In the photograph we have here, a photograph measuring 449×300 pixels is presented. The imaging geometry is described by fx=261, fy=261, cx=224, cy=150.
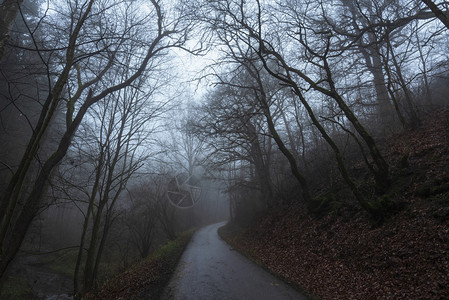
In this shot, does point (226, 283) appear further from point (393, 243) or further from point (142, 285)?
point (393, 243)

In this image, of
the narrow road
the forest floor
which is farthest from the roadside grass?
the forest floor

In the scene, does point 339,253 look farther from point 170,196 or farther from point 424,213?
point 170,196

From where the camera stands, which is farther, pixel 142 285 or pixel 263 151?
pixel 263 151

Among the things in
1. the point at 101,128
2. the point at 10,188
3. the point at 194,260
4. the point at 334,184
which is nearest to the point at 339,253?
the point at 334,184

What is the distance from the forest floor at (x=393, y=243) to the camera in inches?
181

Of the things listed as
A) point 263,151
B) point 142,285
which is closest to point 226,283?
point 142,285

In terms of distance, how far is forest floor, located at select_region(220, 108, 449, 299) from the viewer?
4.59 meters

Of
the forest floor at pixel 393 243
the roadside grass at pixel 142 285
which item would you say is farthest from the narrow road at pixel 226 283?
the forest floor at pixel 393 243

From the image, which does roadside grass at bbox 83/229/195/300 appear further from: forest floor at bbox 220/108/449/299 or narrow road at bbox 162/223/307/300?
forest floor at bbox 220/108/449/299

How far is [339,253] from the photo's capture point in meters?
6.69

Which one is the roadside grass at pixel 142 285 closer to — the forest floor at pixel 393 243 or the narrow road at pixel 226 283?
the narrow road at pixel 226 283

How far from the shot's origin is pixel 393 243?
5578 mm

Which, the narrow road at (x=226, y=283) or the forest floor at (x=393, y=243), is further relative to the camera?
the narrow road at (x=226, y=283)

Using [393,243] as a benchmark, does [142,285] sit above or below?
below
